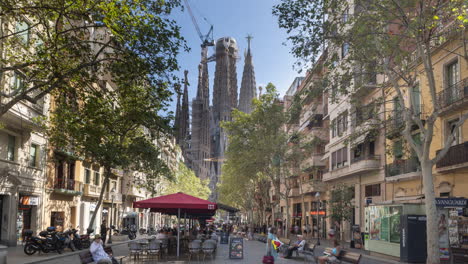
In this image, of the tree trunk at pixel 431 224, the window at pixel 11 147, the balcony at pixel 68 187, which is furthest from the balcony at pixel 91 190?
the tree trunk at pixel 431 224

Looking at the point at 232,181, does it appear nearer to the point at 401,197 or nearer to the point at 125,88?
the point at 401,197

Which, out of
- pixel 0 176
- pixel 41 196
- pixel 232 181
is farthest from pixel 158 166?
pixel 232 181

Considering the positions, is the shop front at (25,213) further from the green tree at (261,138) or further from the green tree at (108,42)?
the green tree at (261,138)

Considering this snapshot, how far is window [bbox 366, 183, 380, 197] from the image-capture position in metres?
35.0

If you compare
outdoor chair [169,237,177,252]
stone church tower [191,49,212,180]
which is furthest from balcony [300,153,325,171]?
stone church tower [191,49,212,180]

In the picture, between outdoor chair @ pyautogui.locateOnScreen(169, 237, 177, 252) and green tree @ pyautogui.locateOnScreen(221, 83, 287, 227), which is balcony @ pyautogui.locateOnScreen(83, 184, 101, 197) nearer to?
green tree @ pyautogui.locateOnScreen(221, 83, 287, 227)

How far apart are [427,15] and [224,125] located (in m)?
36.7

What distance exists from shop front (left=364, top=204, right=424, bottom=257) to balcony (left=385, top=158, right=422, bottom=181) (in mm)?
5246

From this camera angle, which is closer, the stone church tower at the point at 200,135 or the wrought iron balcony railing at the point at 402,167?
the wrought iron balcony railing at the point at 402,167

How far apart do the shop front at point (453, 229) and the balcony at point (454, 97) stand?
5.24 meters

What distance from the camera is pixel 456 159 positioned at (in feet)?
76.2

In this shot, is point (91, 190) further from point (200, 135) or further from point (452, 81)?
point (200, 135)

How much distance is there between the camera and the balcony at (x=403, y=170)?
2808 cm

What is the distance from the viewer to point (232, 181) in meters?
71.2
